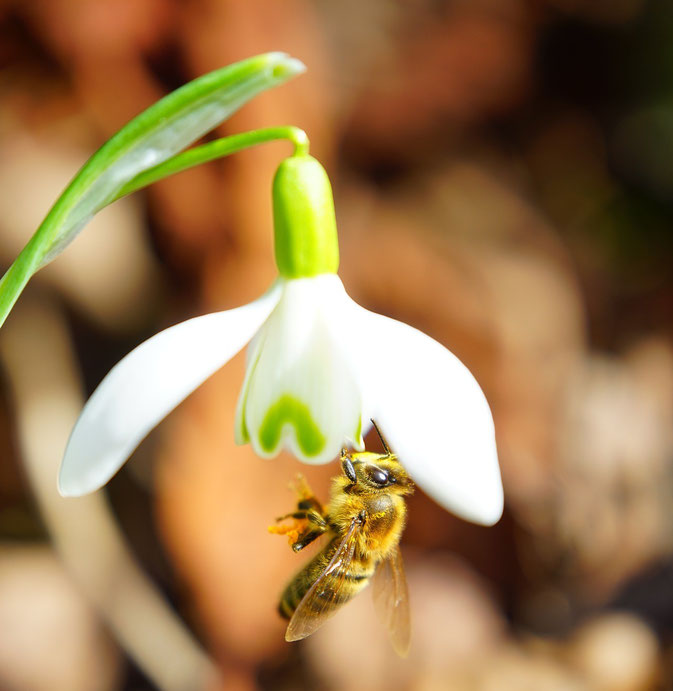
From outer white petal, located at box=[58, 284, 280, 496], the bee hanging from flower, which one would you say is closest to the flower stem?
the bee hanging from flower

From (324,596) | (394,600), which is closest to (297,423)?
(324,596)

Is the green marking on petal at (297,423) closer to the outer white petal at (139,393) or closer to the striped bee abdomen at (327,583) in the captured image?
the outer white petal at (139,393)

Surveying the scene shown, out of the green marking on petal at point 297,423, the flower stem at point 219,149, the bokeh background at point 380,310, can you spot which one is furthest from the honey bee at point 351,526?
the bokeh background at point 380,310

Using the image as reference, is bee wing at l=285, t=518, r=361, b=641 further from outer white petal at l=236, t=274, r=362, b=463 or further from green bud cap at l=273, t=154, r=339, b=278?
green bud cap at l=273, t=154, r=339, b=278

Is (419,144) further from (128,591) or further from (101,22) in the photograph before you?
(128,591)

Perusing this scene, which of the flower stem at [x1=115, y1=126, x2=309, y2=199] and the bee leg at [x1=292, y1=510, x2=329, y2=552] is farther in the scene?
the bee leg at [x1=292, y1=510, x2=329, y2=552]

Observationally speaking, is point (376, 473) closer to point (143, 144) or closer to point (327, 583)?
point (327, 583)
